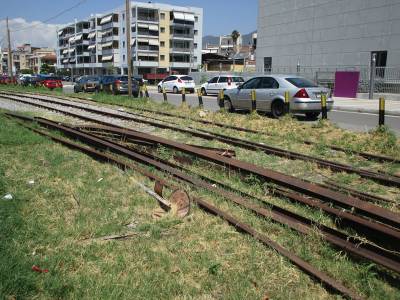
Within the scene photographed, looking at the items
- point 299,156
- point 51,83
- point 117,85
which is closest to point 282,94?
point 299,156

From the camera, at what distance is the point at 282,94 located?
14.8 m

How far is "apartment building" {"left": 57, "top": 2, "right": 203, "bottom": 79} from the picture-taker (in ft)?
286

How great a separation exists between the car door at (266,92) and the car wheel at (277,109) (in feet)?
0.61

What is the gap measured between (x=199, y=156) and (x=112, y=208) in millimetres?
2470

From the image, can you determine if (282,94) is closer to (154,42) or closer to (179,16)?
(154,42)

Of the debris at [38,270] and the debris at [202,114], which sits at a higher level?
the debris at [202,114]

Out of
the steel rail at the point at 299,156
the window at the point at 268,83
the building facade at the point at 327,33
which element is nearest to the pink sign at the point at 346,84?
the building facade at the point at 327,33

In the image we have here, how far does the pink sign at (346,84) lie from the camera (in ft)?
96.6

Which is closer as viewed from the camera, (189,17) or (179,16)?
(179,16)

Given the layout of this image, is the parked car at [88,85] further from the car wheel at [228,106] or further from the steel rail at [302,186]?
the steel rail at [302,186]

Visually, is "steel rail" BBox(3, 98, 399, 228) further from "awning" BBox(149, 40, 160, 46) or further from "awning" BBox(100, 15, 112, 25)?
"awning" BBox(100, 15, 112, 25)

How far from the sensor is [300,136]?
11.1m

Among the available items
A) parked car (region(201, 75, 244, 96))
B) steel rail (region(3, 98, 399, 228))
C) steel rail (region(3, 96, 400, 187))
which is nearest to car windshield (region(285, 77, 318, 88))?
steel rail (region(3, 96, 400, 187))

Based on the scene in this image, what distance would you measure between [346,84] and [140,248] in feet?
94.5
